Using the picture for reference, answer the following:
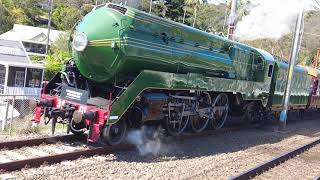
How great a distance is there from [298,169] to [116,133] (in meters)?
4.50

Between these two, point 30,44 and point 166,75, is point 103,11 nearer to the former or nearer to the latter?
point 166,75

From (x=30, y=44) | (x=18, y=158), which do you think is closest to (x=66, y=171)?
(x=18, y=158)

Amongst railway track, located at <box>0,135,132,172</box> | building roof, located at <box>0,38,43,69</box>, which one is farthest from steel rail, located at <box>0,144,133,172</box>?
building roof, located at <box>0,38,43,69</box>

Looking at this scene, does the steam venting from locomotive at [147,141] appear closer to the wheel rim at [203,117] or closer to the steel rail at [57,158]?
the steel rail at [57,158]

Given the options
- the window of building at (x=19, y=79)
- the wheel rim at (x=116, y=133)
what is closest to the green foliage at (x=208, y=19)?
the window of building at (x=19, y=79)

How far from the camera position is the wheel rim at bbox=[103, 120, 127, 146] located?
977 centimetres

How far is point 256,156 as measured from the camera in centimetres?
1158

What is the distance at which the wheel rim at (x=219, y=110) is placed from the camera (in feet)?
47.2

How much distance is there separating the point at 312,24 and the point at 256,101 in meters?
78.5

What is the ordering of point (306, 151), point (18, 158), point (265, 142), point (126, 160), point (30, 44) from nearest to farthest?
point (18, 158) < point (126, 160) < point (306, 151) < point (265, 142) < point (30, 44)

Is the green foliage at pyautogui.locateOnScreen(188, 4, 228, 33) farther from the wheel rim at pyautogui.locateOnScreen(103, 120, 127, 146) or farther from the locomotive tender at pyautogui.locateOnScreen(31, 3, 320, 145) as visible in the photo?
the wheel rim at pyautogui.locateOnScreen(103, 120, 127, 146)

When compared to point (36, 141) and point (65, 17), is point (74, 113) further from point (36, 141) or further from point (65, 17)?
point (65, 17)

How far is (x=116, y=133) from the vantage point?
33.2 ft

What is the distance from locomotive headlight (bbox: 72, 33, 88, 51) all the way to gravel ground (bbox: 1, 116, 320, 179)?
2.50 metres
